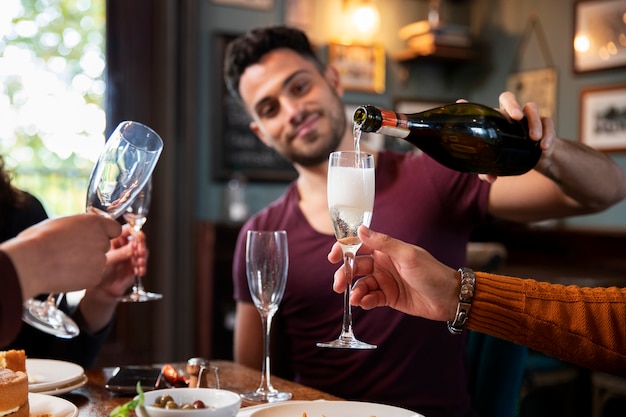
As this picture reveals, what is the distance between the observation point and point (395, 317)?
1.87 metres

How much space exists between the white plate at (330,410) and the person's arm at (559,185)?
609 mm

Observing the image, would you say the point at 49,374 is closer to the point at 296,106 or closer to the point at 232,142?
the point at 296,106

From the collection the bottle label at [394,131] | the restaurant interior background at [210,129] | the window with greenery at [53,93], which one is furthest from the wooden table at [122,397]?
the window with greenery at [53,93]

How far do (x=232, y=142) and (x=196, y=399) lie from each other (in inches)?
129

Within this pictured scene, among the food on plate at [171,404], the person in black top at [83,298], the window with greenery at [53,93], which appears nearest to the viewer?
the food on plate at [171,404]

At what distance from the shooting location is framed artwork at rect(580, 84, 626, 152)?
413 cm

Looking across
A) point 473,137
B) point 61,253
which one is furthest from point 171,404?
point 473,137

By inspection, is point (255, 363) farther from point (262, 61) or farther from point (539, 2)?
point (539, 2)

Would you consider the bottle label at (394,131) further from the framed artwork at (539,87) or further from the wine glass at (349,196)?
the framed artwork at (539,87)

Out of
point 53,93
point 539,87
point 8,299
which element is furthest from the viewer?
point 539,87

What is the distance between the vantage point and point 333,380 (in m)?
1.93

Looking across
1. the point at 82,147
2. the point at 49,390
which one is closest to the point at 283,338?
the point at 49,390

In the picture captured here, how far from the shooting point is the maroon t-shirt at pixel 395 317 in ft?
6.12

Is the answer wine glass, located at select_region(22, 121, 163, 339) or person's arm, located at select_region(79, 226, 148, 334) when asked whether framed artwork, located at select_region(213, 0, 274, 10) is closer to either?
person's arm, located at select_region(79, 226, 148, 334)
